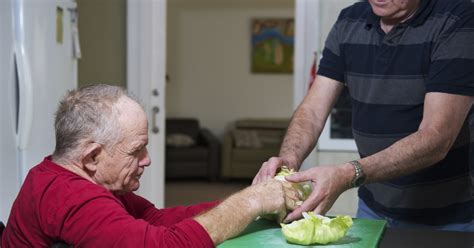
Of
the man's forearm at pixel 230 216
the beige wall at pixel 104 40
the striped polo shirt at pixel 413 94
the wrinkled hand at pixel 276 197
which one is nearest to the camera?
the man's forearm at pixel 230 216

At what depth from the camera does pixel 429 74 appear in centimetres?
176

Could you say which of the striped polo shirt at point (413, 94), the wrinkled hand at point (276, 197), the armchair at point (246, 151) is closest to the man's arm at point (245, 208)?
the wrinkled hand at point (276, 197)

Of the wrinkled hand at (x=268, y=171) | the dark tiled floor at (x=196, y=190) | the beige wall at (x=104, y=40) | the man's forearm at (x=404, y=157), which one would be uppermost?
the beige wall at (x=104, y=40)

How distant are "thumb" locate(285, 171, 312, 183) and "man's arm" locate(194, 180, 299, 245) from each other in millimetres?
20

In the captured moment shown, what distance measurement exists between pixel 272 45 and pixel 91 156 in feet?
23.7

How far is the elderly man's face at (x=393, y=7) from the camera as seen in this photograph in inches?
71.8

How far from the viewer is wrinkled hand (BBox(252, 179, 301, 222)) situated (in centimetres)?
148

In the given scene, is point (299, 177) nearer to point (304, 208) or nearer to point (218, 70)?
point (304, 208)

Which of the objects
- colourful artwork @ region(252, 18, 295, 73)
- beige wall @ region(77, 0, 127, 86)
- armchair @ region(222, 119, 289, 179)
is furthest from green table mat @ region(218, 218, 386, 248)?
colourful artwork @ region(252, 18, 295, 73)

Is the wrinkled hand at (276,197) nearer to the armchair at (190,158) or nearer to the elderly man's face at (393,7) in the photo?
the elderly man's face at (393,7)

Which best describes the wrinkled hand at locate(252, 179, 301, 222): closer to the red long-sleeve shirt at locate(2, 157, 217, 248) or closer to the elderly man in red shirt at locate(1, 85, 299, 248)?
the elderly man in red shirt at locate(1, 85, 299, 248)

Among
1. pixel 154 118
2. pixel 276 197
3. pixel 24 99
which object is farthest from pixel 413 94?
pixel 154 118

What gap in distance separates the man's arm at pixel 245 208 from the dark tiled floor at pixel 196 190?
496 cm

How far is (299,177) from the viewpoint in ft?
5.13
